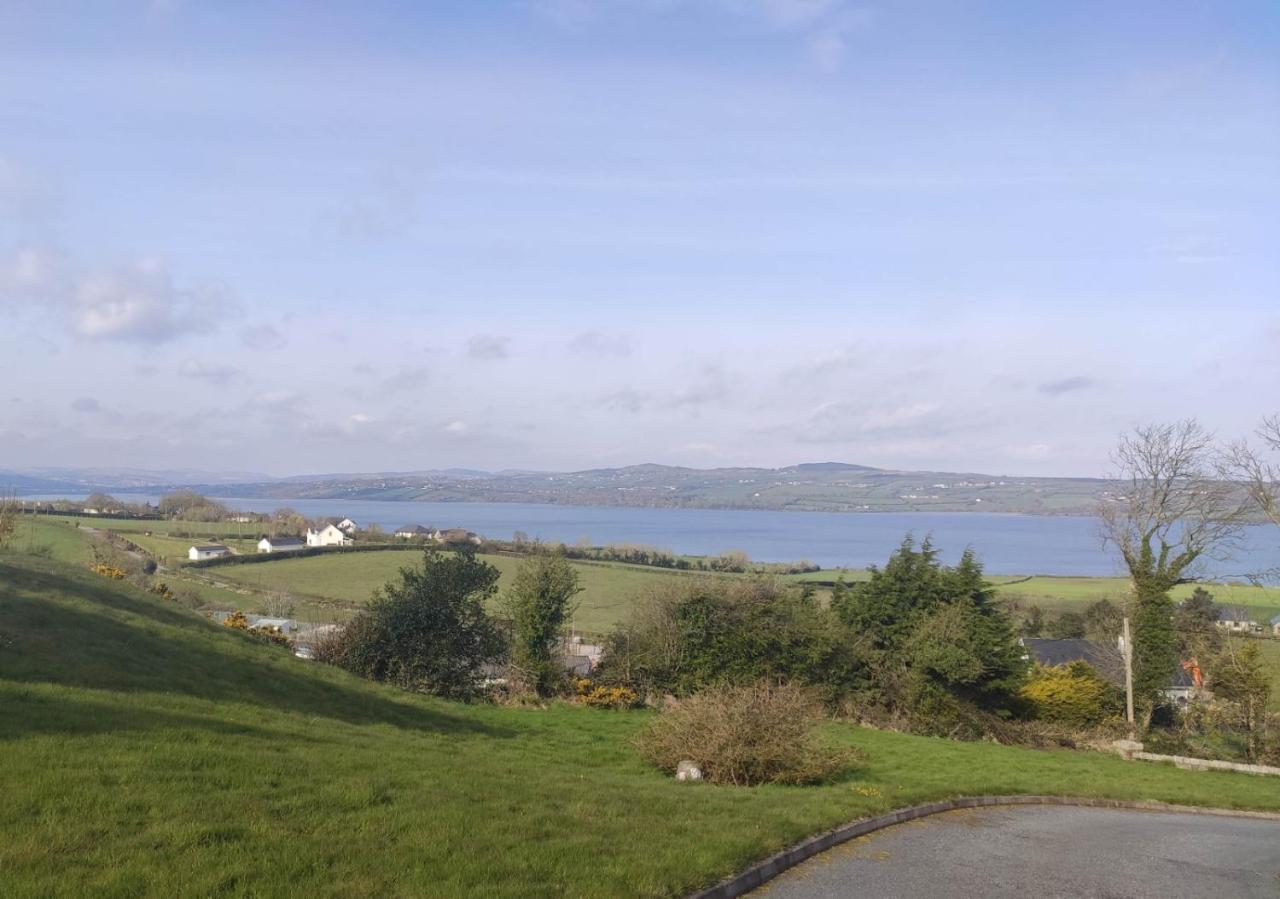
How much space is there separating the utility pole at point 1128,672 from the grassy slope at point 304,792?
10808mm

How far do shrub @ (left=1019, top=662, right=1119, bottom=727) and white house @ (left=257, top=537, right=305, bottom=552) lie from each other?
49.9 metres

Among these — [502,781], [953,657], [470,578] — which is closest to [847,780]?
[502,781]

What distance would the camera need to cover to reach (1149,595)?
103 feet

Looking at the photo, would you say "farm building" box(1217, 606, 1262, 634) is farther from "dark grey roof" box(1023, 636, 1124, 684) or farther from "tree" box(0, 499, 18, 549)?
"tree" box(0, 499, 18, 549)

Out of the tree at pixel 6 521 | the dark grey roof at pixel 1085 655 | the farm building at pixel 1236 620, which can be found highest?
the tree at pixel 6 521

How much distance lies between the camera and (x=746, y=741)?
50.0ft

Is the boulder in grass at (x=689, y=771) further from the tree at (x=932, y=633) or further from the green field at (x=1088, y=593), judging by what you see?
the green field at (x=1088, y=593)

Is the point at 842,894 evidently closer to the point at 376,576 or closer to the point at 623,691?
the point at 623,691

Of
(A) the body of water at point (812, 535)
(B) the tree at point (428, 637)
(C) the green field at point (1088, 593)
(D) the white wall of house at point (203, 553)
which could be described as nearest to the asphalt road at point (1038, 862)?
(B) the tree at point (428, 637)

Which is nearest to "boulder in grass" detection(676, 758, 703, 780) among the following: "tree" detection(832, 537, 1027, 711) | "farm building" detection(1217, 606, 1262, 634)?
"tree" detection(832, 537, 1027, 711)

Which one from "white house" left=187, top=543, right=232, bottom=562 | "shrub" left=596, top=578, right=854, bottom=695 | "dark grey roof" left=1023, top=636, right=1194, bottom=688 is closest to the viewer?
"shrub" left=596, top=578, right=854, bottom=695

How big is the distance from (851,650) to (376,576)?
34991 millimetres

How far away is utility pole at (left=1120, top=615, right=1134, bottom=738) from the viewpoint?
29.3 meters

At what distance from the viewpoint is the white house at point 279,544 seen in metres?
63.2
